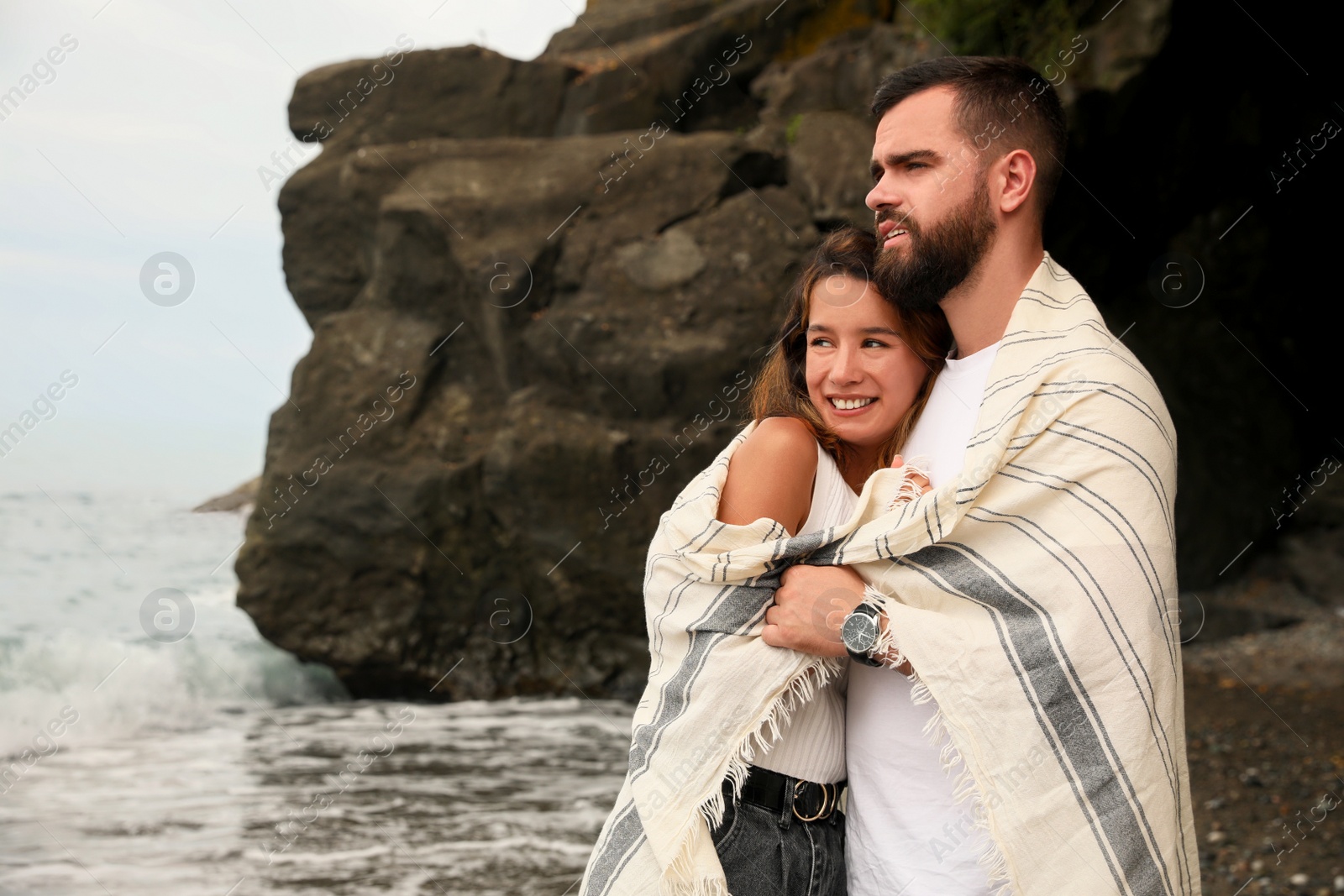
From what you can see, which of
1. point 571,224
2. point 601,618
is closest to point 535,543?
point 601,618

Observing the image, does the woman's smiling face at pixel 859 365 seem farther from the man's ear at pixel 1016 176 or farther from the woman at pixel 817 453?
the man's ear at pixel 1016 176

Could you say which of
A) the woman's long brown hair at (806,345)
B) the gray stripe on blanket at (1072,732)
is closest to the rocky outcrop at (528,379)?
the woman's long brown hair at (806,345)

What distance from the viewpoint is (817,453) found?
2104 millimetres

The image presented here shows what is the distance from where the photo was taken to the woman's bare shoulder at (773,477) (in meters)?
2.02

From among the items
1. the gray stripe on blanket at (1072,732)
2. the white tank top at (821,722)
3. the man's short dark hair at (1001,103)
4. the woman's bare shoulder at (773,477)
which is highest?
the man's short dark hair at (1001,103)

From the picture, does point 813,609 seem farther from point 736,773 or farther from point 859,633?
point 736,773

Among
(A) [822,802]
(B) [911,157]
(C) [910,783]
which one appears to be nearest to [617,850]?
(A) [822,802]

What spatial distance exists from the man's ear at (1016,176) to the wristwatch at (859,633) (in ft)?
2.61

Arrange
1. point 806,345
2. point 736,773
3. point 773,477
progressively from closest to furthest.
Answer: point 736,773 < point 773,477 < point 806,345

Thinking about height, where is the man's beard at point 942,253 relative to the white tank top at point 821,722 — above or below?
above

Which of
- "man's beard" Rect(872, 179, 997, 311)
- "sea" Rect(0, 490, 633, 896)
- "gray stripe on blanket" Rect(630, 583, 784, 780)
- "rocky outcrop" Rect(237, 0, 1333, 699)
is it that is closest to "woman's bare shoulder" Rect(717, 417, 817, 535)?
"gray stripe on blanket" Rect(630, 583, 784, 780)

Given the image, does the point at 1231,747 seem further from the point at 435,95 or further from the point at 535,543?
the point at 435,95

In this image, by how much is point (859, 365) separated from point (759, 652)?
0.57 metres

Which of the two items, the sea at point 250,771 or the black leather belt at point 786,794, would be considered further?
the sea at point 250,771
